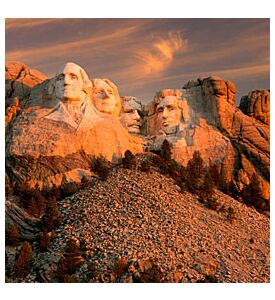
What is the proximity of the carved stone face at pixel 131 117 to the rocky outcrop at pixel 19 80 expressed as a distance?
6559 mm

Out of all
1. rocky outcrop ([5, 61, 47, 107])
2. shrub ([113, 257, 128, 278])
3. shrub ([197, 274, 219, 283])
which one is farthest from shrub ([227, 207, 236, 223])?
rocky outcrop ([5, 61, 47, 107])

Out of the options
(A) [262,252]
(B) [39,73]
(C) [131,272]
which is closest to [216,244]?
(A) [262,252]

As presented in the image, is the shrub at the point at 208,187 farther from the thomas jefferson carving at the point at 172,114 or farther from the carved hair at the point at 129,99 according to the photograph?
the carved hair at the point at 129,99

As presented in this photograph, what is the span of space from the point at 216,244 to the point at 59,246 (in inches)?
321

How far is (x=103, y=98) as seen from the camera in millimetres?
44594

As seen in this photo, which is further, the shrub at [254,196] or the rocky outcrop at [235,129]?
the rocky outcrop at [235,129]

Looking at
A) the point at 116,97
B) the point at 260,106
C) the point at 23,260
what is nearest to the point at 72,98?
the point at 116,97

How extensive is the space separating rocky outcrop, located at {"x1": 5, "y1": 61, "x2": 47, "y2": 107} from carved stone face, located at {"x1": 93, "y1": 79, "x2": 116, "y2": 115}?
482cm

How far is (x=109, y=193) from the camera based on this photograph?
125 ft

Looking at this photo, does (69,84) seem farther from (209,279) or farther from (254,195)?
(209,279)

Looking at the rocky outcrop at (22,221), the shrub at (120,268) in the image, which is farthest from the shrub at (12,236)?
the shrub at (120,268)

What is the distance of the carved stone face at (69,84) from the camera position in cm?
4231

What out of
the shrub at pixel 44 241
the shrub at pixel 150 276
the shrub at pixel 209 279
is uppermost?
the shrub at pixel 44 241

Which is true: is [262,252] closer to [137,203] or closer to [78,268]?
[137,203]
